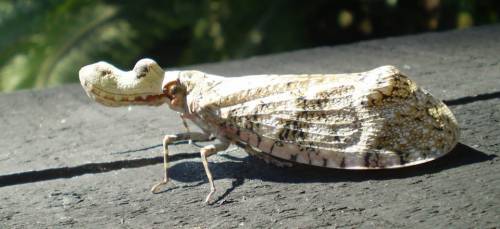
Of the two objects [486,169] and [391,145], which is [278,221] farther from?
[486,169]

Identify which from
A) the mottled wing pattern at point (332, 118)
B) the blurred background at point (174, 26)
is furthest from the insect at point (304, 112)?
the blurred background at point (174, 26)

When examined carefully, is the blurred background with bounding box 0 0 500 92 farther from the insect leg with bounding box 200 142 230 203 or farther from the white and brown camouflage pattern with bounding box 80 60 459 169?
the insect leg with bounding box 200 142 230 203

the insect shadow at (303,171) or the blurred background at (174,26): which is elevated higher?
the blurred background at (174,26)

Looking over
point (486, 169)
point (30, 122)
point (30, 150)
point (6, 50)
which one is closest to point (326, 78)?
point (486, 169)

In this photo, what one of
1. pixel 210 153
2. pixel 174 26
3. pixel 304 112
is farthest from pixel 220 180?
pixel 174 26

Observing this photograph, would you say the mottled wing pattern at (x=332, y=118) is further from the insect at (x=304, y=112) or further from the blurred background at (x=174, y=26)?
the blurred background at (x=174, y=26)

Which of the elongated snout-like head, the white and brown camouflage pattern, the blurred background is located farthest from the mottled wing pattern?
the blurred background
